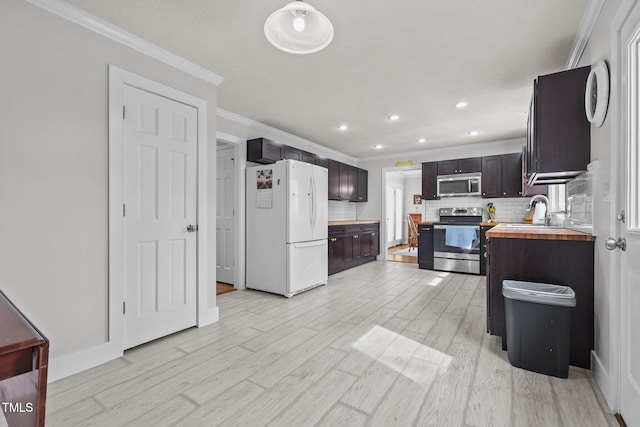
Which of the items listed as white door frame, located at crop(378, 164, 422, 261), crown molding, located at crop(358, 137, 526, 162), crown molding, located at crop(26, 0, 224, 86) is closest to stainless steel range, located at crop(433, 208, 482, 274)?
crown molding, located at crop(358, 137, 526, 162)

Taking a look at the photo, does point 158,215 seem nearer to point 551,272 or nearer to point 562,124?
point 551,272

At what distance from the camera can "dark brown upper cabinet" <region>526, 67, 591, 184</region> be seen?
6.96 ft

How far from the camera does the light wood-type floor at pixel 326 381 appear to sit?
156 cm

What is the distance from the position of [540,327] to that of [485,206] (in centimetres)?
431

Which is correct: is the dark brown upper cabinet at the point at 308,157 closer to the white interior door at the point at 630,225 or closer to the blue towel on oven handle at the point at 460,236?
the blue towel on oven handle at the point at 460,236

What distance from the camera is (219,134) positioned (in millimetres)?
3986

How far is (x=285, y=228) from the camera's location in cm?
384

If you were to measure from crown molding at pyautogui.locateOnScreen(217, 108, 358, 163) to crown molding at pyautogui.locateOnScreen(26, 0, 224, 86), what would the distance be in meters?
1.05

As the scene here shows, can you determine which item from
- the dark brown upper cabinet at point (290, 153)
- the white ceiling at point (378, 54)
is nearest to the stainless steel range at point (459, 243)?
the white ceiling at point (378, 54)

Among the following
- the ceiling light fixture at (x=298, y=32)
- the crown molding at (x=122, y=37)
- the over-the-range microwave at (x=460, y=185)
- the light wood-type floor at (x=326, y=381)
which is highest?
the crown molding at (x=122, y=37)

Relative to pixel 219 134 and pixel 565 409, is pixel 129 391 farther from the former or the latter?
pixel 219 134

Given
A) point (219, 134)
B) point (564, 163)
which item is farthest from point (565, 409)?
point (219, 134)

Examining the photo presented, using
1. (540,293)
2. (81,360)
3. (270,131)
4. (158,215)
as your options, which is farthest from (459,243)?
(81,360)

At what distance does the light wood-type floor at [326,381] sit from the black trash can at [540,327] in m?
0.09
